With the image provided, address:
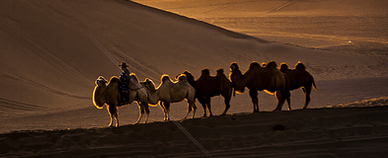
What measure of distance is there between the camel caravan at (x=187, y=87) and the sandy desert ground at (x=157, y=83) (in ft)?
2.03

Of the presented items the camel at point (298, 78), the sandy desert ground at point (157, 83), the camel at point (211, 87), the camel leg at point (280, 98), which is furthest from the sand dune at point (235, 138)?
Answer: the camel at point (298, 78)

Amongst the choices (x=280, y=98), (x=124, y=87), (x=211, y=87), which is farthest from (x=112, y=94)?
(x=280, y=98)

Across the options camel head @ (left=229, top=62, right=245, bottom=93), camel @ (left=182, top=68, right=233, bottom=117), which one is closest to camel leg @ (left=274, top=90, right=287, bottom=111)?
camel head @ (left=229, top=62, right=245, bottom=93)

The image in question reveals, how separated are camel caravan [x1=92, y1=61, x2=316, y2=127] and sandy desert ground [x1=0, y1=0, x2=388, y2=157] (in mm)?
618

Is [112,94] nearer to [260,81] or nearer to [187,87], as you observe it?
[187,87]

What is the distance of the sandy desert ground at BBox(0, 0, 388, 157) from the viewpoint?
37.3 feet

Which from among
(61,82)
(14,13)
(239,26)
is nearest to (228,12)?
(239,26)

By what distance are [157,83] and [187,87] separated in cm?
1339

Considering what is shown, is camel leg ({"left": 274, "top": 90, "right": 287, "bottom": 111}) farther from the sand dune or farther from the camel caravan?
the sand dune

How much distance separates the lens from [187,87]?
13953 millimetres

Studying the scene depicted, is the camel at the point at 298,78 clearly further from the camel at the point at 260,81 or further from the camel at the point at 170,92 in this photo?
the camel at the point at 170,92

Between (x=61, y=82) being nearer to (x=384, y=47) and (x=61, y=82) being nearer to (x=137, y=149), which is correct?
(x=137, y=149)

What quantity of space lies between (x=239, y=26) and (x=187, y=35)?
127 ft

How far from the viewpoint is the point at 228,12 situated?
4181 inches
